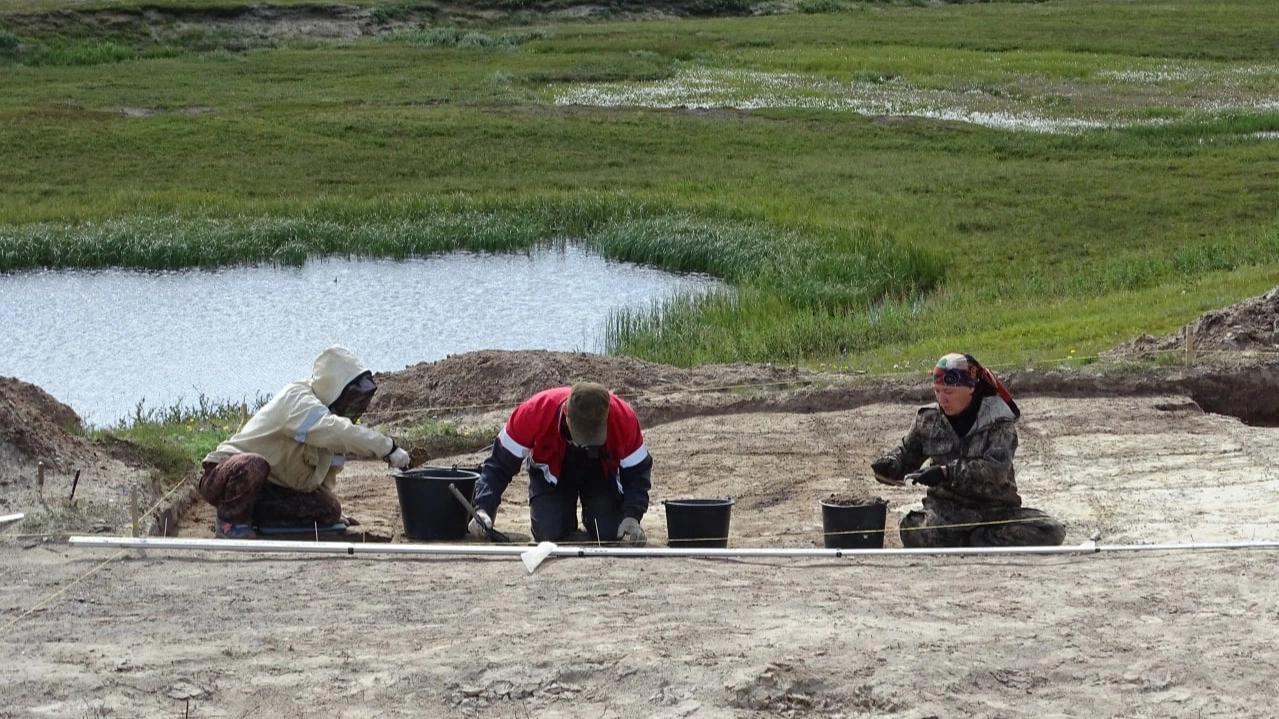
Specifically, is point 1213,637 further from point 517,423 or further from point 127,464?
point 127,464

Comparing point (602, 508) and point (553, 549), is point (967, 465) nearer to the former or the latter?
point (602, 508)

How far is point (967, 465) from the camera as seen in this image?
8.38m

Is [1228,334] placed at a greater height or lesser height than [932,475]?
lesser

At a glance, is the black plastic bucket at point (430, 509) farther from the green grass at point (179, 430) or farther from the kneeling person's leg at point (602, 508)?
the green grass at point (179, 430)

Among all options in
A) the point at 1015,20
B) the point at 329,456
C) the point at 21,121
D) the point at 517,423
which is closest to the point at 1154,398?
the point at 517,423

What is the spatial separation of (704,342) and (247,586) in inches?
370

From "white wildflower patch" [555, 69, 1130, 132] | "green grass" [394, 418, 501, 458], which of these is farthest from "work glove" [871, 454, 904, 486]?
"white wildflower patch" [555, 69, 1130, 132]

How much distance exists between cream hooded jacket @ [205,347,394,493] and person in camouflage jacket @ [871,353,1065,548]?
2823mm

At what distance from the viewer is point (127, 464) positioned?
1028 cm

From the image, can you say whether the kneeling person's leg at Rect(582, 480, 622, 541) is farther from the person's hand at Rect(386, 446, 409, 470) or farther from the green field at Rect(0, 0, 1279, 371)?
the green field at Rect(0, 0, 1279, 371)

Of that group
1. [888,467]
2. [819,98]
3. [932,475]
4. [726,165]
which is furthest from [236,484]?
[819,98]

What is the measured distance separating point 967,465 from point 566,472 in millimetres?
2222

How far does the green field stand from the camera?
1806 centimetres

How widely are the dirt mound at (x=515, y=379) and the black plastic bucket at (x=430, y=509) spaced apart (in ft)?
11.9
